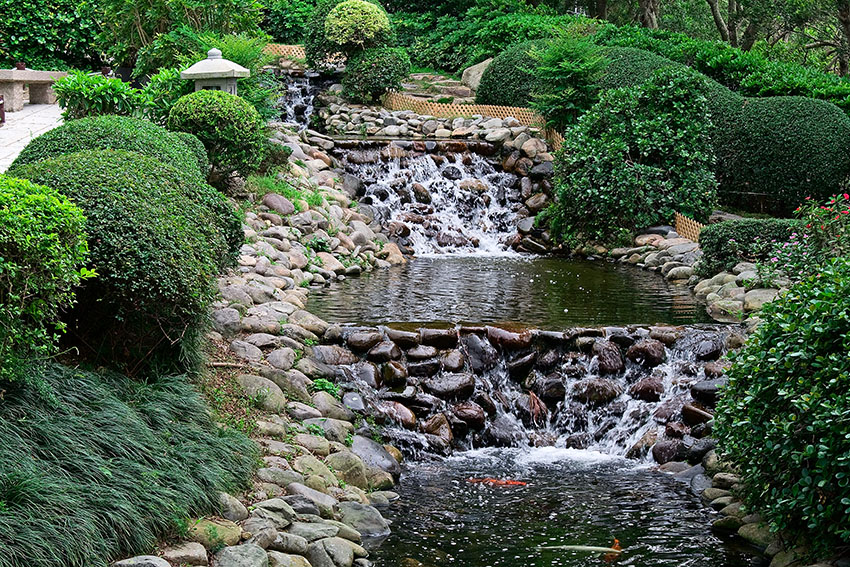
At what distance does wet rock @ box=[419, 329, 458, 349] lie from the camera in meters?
9.34

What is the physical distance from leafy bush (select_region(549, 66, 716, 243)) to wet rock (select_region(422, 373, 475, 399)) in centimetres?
675

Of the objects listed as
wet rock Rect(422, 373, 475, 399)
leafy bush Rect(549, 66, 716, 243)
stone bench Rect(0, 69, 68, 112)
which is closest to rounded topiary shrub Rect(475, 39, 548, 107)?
leafy bush Rect(549, 66, 716, 243)

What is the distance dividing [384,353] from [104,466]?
4091 mm

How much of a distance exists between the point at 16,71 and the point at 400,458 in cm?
1191

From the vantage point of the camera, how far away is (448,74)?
24.5 metres

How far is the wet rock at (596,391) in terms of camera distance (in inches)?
355

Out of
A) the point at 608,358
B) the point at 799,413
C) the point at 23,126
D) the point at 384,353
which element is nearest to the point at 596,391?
the point at 608,358

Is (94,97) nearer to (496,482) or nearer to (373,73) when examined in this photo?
(496,482)

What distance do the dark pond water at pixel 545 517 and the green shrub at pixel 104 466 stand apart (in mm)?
1384

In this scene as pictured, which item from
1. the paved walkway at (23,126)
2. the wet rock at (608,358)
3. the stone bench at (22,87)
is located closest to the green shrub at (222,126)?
the paved walkway at (23,126)

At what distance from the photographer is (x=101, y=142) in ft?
27.4

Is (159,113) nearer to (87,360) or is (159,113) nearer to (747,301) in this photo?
(87,360)

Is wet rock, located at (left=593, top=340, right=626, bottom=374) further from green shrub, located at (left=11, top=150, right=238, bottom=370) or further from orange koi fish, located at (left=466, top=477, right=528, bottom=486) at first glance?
green shrub, located at (left=11, top=150, right=238, bottom=370)

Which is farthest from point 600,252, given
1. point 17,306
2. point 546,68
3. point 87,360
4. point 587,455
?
point 17,306
